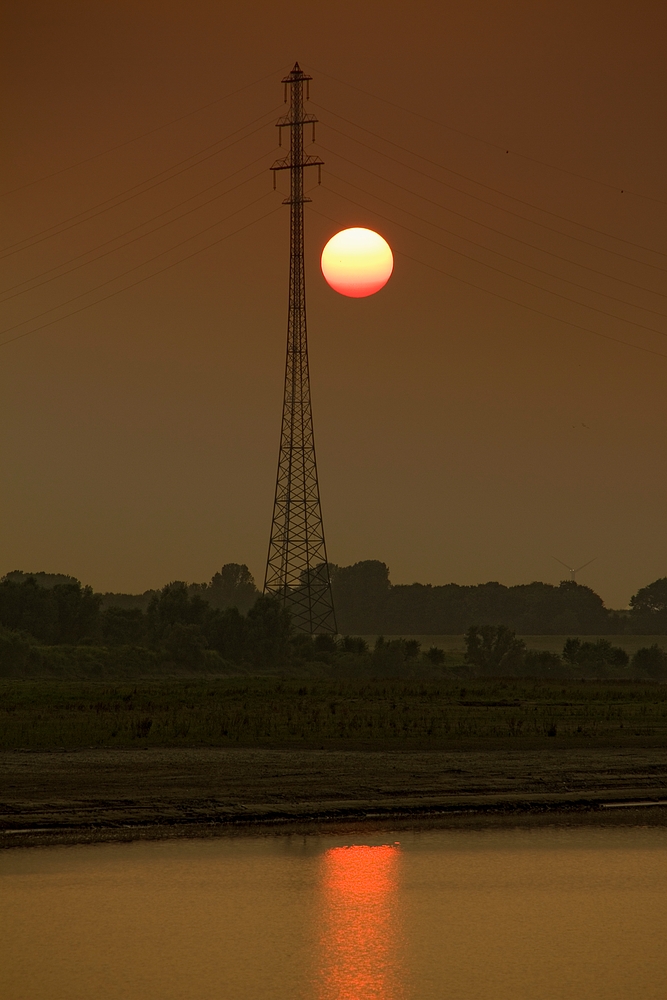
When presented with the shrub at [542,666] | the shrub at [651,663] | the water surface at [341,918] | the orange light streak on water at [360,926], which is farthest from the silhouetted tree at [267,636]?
the orange light streak on water at [360,926]

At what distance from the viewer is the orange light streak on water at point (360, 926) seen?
12.8 m

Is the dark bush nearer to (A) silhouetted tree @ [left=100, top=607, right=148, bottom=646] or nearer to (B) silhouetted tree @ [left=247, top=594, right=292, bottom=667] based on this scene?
(B) silhouetted tree @ [left=247, top=594, right=292, bottom=667]

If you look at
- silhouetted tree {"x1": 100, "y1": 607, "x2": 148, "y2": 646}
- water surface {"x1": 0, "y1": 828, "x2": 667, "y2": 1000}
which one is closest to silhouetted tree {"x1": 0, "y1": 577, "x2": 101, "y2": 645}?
silhouetted tree {"x1": 100, "y1": 607, "x2": 148, "y2": 646}

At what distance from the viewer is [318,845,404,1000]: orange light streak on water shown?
12.8 meters

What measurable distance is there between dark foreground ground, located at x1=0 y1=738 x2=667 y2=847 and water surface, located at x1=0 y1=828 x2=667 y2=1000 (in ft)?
5.91

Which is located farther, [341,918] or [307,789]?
[307,789]

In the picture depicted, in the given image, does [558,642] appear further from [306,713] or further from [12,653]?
[306,713]

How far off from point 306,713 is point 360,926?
93.9 feet

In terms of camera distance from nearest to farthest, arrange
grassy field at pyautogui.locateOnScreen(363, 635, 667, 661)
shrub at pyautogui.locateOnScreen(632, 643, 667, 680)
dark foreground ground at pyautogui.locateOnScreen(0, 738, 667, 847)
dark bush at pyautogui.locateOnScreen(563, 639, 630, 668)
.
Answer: dark foreground ground at pyautogui.locateOnScreen(0, 738, 667, 847) < shrub at pyautogui.locateOnScreen(632, 643, 667, 680) < dark bush at pyautogui.locateOnScreen(563, 639, 630, 668) < grassy field at pyautogui.locateOnScreen(363, 635, 667, 661)

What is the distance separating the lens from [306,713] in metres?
43.6

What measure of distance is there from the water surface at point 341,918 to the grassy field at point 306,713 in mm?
13952

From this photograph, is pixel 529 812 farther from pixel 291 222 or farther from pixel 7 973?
pixel 291 222

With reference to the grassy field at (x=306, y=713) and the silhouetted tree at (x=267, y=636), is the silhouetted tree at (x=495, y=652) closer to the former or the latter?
the silhouetted tree at (x=267, y=636)

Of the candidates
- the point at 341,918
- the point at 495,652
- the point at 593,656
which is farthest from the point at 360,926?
the point at 593,656
